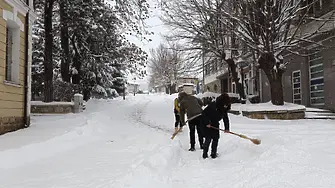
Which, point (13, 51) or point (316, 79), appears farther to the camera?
point (316, 79)

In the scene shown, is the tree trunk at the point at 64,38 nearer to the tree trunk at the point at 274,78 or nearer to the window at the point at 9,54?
the window at the point at 9,54

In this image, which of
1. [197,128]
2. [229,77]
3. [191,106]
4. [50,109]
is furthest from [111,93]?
[197,128]

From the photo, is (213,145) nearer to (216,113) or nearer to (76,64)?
(216,113)

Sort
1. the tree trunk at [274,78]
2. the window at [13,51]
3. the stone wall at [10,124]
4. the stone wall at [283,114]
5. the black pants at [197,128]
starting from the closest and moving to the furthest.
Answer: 1. the black pants at [197,128]
2. the stone wall at [10,124]
3. the window at [13,51]
4. the stone wall at [283,114]
5. the tree trunk at [274,78]

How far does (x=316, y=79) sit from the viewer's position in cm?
1747

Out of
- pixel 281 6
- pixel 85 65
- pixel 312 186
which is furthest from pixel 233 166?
pixel 85 65

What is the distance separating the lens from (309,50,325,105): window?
16984 mm

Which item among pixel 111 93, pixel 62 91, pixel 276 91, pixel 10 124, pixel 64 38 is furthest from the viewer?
pixel 111 93

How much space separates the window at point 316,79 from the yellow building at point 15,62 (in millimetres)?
13888

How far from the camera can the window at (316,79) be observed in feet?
55.7

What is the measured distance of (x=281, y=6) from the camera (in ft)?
50.0

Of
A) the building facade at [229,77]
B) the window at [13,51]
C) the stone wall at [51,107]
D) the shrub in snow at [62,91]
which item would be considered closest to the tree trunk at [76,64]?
the shrub in snow at [62,91]

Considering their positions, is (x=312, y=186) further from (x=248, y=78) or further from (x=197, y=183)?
(x=248, y=78)

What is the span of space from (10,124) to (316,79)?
15.1 metres
